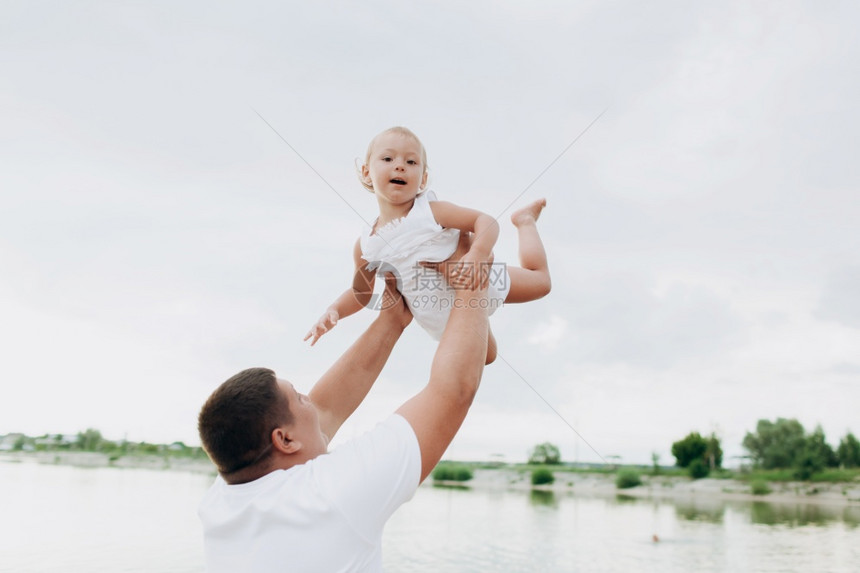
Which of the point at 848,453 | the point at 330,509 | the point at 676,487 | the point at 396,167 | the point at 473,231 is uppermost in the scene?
the point at 848,453

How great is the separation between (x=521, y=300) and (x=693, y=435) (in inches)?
2158

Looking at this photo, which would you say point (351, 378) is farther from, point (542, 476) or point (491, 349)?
point (542, 476)

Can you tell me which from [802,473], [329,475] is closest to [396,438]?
[329,475]

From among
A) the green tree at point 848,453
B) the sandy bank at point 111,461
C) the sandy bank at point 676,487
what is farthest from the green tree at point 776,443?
the sandy bank at point 111,461

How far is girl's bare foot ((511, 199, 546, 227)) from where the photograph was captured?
2.79 metres

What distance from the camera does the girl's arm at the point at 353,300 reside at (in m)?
2.47

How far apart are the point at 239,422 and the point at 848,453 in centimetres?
5526

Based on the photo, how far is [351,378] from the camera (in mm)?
2146

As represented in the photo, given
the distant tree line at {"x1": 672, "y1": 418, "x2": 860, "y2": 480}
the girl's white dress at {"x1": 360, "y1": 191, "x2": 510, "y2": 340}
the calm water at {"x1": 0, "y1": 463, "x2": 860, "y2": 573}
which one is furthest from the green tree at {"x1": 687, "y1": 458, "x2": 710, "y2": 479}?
the girl's white dress at {"x1": 360, "y1": 191, "x2": 510, "y2": 340}

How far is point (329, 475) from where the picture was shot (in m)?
1.46

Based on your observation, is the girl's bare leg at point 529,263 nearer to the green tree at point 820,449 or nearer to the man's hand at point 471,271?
the man's hand at point 471,271

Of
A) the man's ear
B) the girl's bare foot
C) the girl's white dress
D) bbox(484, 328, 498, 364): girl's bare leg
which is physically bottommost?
the man's ear

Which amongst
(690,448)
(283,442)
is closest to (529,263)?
(283,442)

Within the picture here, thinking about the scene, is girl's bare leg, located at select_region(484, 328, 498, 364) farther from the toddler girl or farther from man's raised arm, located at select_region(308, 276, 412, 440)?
man's raised arm, located at select_region(308, 276, 412, 440)
